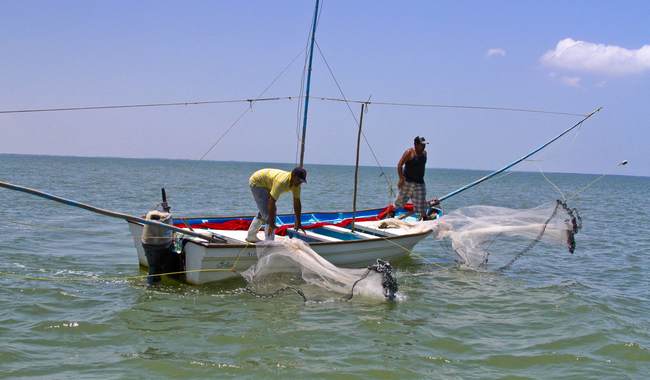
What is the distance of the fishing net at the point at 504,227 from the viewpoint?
10453 mm

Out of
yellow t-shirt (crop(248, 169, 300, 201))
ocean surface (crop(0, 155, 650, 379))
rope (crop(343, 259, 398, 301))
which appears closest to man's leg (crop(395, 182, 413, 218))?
ocean surface (crop(0, 155, 650, 379))

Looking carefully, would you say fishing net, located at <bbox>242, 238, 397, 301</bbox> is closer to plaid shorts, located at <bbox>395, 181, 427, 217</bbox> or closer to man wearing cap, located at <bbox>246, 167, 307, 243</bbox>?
man wearing cap, located at <bbox>246, 167, 307, 243</bbox>

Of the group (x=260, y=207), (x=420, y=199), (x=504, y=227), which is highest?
(x=420, y=199)

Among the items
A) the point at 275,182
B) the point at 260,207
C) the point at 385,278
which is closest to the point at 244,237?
the point at 260,207

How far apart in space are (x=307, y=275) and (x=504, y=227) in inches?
151

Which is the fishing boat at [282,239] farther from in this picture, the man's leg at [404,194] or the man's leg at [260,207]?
the man's leg at [404,194]

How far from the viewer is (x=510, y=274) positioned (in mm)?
11414

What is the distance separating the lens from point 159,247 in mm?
8688

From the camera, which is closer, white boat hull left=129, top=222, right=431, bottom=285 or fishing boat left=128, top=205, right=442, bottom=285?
white boat hull left=129, top=222, right=431, bottom=285

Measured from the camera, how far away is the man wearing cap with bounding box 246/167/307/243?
28.9 ft

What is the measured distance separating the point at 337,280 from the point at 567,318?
3.21 metres

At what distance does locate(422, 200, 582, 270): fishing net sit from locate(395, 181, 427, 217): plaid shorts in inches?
67.1

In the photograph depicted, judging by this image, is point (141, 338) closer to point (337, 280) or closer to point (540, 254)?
point (337, 280)

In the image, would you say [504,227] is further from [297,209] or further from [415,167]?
[297,209]
